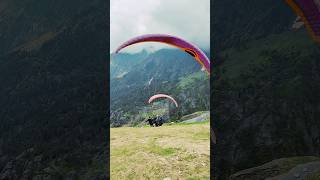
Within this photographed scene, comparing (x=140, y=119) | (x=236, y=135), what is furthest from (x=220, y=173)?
(x=140, y=119)

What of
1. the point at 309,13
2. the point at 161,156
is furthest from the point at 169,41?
the point at 309,13

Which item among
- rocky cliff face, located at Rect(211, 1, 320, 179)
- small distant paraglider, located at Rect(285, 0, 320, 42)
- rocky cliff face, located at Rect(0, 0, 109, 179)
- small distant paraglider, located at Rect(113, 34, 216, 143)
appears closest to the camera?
small distant paraglider, located at Rect(285, 0, 320, 42)

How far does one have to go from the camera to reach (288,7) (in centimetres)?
829

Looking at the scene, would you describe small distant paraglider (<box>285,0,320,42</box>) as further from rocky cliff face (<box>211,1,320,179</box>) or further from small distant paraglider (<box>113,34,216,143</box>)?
small distant paraglider (<box>113,34,216,143</box>)

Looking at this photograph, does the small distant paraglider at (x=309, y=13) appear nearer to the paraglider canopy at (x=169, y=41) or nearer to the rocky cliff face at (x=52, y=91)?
the rocky cliff face at (x=52, y=91)

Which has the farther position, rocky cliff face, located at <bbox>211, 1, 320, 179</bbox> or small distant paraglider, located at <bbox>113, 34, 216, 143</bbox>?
small distant paraglider, located at <bbox>113, 34, 216, 143</bbox>

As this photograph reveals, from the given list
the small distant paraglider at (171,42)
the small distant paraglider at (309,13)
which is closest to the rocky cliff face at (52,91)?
the small distant paraglider at (171,42)

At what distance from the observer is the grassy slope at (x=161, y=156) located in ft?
36.0

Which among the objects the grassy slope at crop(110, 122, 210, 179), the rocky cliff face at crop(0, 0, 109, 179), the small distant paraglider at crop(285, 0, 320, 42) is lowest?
the grassy slope at crop(110, 122, 210, 179)

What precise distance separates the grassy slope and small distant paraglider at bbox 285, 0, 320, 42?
14.4 ft

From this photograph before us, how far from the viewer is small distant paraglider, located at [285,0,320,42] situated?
26.0 ft

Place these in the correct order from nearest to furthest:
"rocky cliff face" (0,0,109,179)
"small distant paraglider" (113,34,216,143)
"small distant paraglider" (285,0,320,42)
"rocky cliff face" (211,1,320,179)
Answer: "small distant paraglider" (285,0,320,42)
"rocky cliff face" (211,1,320,179)
"rocky cliff face" (0,0,109,179)
"small distant paraglider" (113,34,216,143)

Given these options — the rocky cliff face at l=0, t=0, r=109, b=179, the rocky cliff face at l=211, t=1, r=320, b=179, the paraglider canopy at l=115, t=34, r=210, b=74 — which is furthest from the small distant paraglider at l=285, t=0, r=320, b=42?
the paraglider canopy at l=115, t=34, r=210, b=74

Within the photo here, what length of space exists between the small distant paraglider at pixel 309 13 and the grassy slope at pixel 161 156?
173 inches
